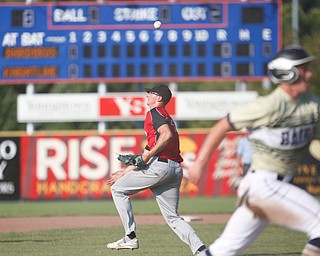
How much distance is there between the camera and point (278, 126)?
23.3ft

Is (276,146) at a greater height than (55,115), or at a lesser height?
greater

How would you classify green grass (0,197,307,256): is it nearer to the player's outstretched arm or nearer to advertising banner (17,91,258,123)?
the player's outstretched arm

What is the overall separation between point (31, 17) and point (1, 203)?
17.6 feet

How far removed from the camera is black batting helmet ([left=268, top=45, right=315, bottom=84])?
279 inches

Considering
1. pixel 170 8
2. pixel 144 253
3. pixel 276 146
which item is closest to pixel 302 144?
pixel 276 146

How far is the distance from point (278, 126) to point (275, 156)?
25 centimetres

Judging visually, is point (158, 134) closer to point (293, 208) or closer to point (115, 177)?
point (115, 177)

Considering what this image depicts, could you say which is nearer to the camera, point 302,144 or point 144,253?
point 302,144

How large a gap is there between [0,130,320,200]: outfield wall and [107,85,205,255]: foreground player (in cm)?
1462

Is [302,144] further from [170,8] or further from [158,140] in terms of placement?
[170,8]

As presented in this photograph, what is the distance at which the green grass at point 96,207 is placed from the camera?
65.4 feet

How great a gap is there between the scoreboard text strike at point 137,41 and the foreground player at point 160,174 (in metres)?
14.2

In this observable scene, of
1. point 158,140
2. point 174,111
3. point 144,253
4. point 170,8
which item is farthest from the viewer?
point 174,111

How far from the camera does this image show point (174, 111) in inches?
1067
